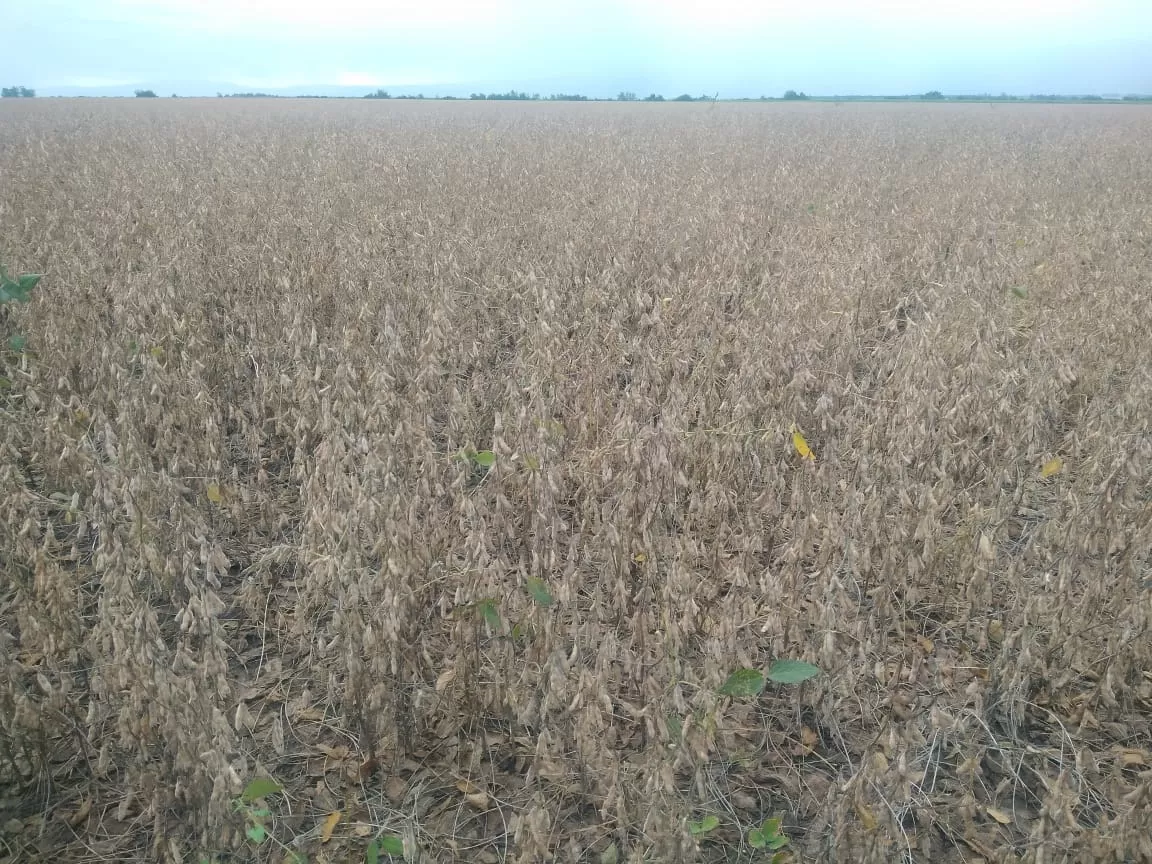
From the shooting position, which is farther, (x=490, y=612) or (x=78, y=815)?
(x=490, y=612)

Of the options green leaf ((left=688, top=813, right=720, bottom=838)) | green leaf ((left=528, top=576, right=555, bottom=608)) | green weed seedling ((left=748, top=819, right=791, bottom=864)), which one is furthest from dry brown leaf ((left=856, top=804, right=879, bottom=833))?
green leaf ((left=528, top=576, right=555, bottom=608))

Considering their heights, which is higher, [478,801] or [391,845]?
Result: [391,845]

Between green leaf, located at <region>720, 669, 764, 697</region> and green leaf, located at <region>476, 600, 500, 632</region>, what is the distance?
2.16ft

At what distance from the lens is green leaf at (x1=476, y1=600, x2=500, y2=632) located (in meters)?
1.98

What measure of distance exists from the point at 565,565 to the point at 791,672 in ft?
2.57

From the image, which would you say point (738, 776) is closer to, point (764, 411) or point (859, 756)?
point (859, 756)

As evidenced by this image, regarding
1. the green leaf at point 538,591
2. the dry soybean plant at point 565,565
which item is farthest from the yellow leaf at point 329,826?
the green leaf at point 538,591

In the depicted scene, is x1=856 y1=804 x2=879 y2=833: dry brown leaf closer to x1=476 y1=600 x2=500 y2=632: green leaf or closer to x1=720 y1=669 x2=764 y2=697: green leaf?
x1=720 y1=669 x2=764 y2=697: green leaf

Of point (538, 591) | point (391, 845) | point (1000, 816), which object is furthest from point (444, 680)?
point (1000, 816)

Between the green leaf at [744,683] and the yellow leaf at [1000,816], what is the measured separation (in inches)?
28.7

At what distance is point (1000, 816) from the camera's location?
6.14 ft

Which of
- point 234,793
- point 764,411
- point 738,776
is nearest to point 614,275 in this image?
point 764,411

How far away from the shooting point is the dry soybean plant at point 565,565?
177 centimetres

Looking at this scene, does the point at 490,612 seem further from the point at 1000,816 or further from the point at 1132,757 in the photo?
the point at 1132,757
